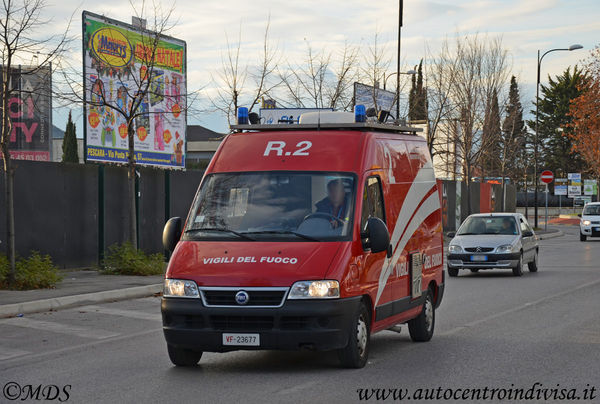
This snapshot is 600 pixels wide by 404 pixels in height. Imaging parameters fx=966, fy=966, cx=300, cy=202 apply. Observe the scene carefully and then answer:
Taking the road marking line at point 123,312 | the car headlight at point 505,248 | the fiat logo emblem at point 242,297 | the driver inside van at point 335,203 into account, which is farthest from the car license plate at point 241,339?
the car headlight at point 505,248

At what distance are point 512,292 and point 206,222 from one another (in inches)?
411

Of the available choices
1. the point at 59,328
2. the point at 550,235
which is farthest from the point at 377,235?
the point at 550,235

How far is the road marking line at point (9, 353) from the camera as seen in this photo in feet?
35.6

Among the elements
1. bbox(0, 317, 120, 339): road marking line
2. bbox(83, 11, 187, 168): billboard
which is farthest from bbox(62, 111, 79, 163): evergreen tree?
bbox(0, 317, 120, 339): road marking line

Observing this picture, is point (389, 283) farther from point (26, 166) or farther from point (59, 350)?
point (26, 166)

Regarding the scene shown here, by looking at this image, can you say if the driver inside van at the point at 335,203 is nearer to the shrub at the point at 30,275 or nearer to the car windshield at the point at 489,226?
the shrub at the point at 30,275

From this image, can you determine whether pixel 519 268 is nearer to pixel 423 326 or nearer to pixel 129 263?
pixel 129 263

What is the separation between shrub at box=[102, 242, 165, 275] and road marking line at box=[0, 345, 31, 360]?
32.3 ft

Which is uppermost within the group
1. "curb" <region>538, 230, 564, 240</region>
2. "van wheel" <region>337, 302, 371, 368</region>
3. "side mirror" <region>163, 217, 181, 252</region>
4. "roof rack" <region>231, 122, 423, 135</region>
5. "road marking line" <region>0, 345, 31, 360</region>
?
"roof rack" <region>231, 122, 423, 135</region>

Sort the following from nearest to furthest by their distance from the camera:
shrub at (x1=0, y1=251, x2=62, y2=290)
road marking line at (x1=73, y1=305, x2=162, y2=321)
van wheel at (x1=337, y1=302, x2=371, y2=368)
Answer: van wheel at (x1=337, y1=302, x2=371, y2=368), road marking line at (x1=73, y1=305, x2=162, y2=321), shrub at (x1=0, y1=251, x2=62, y2=290)

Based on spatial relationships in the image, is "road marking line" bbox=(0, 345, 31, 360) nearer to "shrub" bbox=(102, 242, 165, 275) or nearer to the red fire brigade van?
the red fire brigade van

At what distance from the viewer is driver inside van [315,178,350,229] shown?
378 inches

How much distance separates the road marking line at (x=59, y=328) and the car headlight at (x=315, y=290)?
4.56 m

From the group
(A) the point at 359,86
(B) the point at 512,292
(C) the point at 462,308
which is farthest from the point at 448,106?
(C) the point at 462,308
